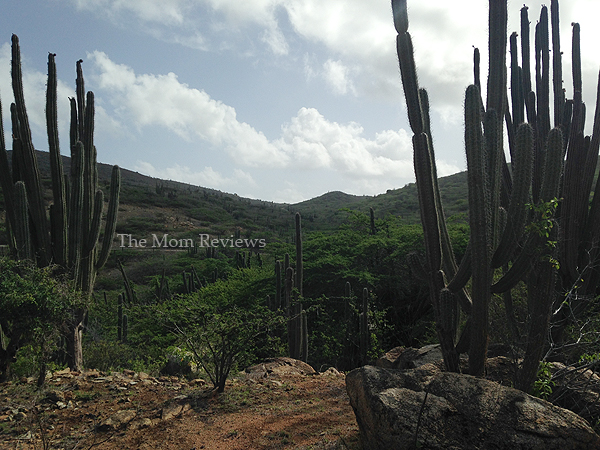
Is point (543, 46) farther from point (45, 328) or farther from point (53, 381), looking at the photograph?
point (53, 381)

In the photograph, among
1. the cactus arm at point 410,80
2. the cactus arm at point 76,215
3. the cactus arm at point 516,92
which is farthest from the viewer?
the cactus arm at point 76,215

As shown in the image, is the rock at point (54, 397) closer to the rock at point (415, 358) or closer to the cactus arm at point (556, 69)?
the rock at point (415, 358)

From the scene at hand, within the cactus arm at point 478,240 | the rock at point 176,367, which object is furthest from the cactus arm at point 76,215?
the cactus arm at point 478,240

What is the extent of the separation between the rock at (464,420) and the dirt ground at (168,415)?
792 millimetres

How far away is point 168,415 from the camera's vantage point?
5.26 m

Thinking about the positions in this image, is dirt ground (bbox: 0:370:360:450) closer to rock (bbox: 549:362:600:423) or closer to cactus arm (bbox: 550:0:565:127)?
rock (bbox: 549:362:600:423)

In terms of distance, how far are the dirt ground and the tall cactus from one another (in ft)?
6.75

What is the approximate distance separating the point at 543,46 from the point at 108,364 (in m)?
12.1

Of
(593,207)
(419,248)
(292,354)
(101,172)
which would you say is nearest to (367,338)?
(292,354)

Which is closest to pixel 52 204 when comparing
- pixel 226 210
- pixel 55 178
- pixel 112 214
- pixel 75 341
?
pixel 55 178

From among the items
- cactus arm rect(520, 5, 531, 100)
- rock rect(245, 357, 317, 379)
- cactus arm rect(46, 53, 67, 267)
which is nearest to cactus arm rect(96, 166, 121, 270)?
cactus arm rect(46, 53, 67, 267)

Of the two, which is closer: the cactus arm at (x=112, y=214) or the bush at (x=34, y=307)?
the bush at (x=34, y=307)

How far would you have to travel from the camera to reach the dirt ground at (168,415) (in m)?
4.48

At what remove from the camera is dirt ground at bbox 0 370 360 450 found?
14.7 ft
